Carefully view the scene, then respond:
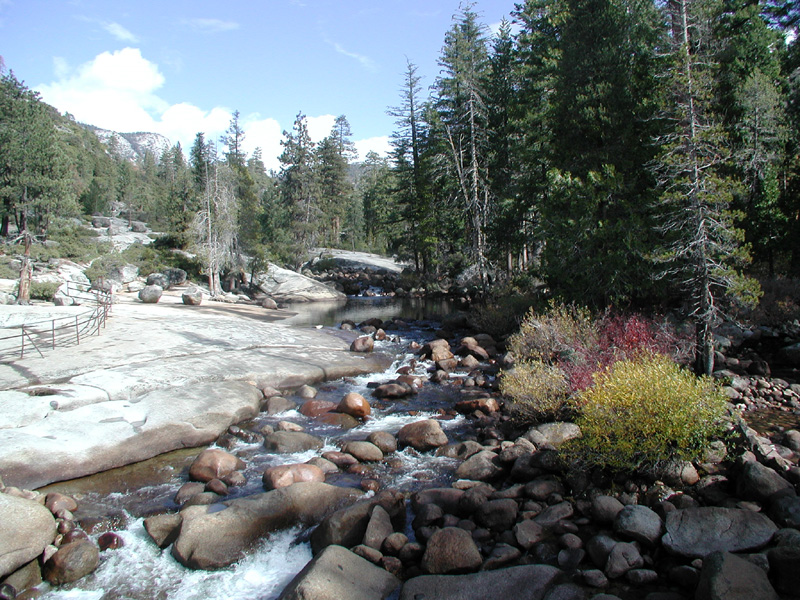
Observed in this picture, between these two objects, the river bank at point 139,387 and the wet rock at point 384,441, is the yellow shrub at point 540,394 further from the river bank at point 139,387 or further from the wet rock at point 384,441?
the river bank at point 139,387

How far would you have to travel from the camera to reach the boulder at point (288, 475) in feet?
29.3

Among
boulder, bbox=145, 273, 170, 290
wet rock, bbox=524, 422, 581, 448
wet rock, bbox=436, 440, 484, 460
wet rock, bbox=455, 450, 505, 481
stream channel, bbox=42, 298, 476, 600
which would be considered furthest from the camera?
boulder, bbox=145, 273, 170, 290

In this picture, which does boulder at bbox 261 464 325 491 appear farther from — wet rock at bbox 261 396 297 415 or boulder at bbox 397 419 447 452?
wet rock at bbox 261 396 297 415

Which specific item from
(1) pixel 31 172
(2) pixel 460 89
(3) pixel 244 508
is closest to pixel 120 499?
(3) pixel 244 508

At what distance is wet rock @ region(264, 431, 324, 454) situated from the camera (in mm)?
10727

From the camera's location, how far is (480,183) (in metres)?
31.2

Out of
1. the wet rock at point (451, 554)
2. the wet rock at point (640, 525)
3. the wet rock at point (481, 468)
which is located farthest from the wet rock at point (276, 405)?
the wet rock at point (640, 525)

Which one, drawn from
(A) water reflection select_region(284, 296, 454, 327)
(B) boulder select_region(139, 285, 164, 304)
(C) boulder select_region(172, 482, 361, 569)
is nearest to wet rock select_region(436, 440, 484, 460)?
(C) boulder select_region(172, 482, 361, 569)

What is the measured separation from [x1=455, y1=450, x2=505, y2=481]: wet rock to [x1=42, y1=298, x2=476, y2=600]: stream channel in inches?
12.1

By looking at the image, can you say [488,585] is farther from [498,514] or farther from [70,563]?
[70,563]

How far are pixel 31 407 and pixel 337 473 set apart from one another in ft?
21.1

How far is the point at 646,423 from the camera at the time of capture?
7.76m

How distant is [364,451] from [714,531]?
6.04 metres

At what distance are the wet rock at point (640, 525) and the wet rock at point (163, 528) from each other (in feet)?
20.1
